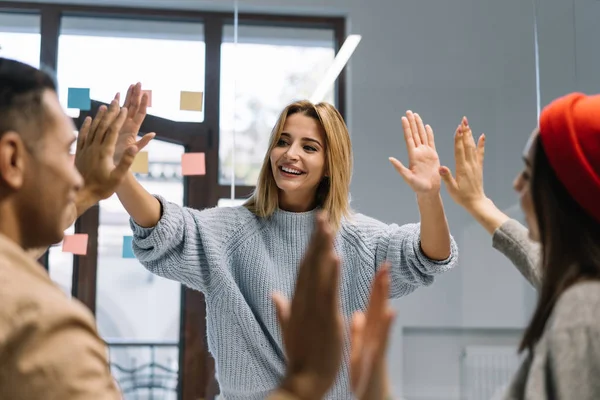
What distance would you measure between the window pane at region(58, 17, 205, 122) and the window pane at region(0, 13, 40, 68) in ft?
0.36

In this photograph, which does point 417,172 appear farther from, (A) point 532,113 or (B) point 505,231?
(A) point 532,113

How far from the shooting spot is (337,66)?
3.24m

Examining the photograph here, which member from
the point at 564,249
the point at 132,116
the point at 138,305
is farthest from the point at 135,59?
the point at 564,249

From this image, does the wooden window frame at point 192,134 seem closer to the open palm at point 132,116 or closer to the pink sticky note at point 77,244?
the pink sticky note at point 77,244

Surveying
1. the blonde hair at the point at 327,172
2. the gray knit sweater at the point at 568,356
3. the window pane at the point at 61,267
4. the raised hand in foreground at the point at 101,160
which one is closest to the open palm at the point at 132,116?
the raised hand in foreground at the point at 101,160

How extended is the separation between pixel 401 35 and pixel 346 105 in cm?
42

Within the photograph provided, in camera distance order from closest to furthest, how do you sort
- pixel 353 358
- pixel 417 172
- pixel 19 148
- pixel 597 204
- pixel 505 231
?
pixel 353 358
pixel 19 148
pixel 597 204
pixel 505 231
pixel 417 172

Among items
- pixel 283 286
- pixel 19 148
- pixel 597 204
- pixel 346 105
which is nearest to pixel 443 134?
pixel 346 105

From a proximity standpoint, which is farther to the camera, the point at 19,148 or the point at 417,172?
the point at 417,172

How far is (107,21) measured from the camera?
10.5ft

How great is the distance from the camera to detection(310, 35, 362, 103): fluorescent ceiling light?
3.21 meters

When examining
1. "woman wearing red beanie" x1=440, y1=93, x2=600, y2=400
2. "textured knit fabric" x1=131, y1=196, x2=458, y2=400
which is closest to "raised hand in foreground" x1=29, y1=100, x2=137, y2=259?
"textured knit fabric" x1=131, y1=196, x2=458, y2=400

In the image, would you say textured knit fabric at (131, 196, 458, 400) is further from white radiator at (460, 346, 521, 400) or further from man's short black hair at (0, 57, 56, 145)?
white radiator at (460, 346, 521, 400)

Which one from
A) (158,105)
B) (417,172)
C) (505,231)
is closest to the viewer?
(505,231)
